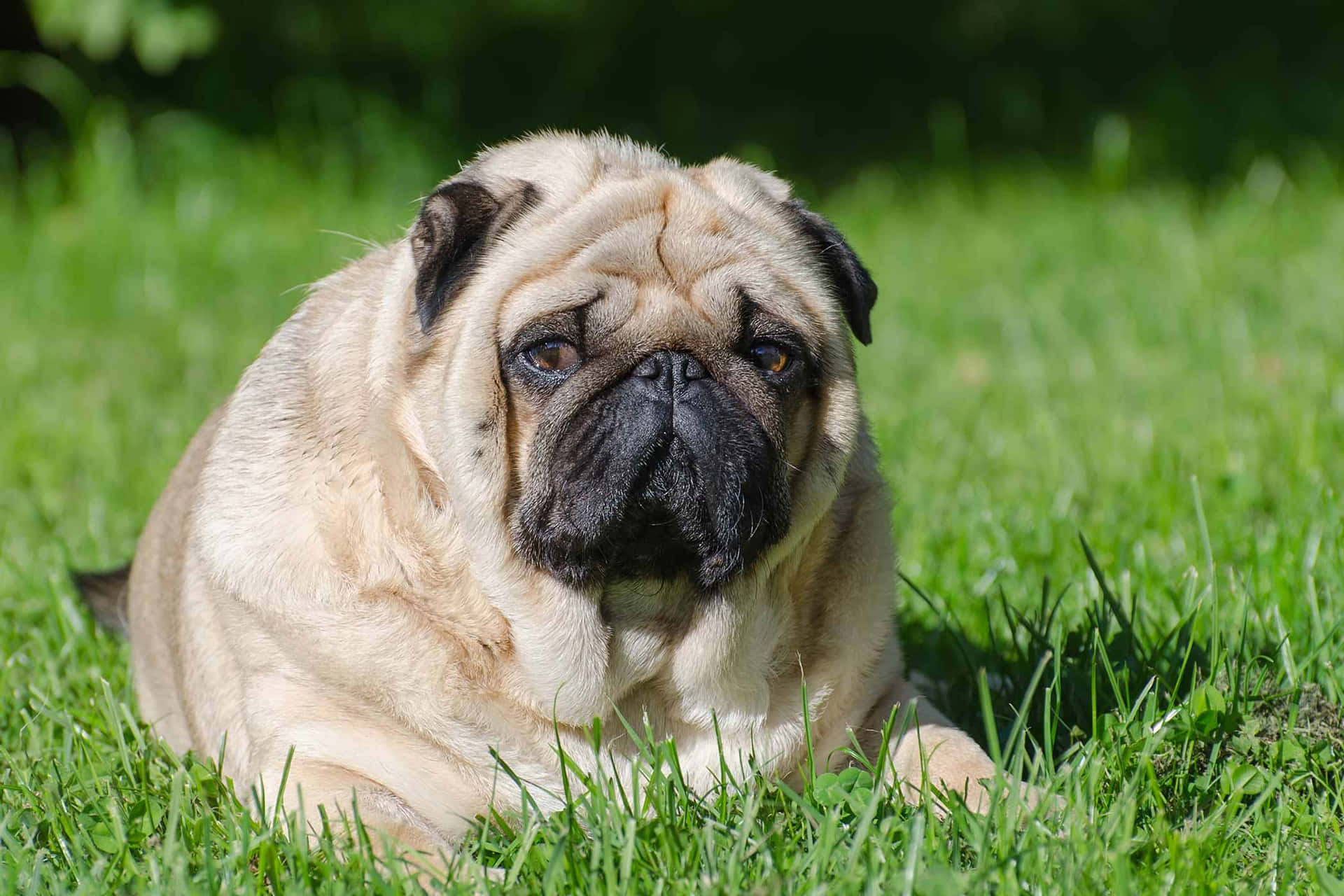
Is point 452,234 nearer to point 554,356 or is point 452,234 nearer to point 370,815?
point 554,356

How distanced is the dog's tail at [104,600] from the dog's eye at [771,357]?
7.37 ft

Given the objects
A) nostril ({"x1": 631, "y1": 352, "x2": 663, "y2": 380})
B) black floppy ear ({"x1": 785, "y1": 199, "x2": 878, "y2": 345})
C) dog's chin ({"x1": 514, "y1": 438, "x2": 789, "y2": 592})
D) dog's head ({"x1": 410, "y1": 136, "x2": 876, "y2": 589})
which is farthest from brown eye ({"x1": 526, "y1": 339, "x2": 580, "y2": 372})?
black floppy ear ({"x1": 785, "y1": 199, "x2": 878, "y2": 345})

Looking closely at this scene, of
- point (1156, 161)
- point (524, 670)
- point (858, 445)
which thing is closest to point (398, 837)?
point (524, 670)

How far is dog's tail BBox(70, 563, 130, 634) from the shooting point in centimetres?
435

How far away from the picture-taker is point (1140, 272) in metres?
8.55

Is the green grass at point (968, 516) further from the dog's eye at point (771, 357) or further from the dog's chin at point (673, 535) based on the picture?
the dog's eye at point (771, 357)

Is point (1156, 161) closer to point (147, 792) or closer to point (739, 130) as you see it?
point (739, 130)

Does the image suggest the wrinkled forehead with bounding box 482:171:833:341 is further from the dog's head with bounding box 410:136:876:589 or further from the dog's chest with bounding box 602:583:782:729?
the dog's chest with bounding box 602:583:782:729

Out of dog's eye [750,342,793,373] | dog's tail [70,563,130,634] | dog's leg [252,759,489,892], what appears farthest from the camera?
dog's tail [70,563,130,634]

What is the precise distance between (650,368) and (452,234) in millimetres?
513

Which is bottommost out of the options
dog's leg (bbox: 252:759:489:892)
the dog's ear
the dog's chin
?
dog's leg (bbox: 252:759:489:892)

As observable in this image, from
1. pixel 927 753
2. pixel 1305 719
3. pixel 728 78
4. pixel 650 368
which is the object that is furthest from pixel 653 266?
pixel 728 78

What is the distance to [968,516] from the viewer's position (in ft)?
16.5

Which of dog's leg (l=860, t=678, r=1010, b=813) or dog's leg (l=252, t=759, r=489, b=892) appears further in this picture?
dog's leg (l=860, t=678, r=1010, b=813)
